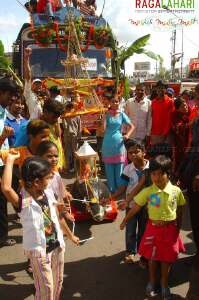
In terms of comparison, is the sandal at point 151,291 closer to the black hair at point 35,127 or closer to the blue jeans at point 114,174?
the black hair at point 35,127

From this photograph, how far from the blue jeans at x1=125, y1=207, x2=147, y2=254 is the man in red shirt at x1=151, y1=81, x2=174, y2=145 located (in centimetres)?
275

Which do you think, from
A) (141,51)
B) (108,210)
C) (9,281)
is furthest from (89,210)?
(141,51)

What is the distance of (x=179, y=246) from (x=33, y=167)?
1478mm

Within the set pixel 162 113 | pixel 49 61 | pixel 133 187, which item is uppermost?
pixel 49 61

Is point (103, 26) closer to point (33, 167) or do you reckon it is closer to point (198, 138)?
point (198, 138)

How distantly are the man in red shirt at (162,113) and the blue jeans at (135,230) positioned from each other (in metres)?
2.75

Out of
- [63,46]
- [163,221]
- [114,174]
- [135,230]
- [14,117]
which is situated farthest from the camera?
[63,46]

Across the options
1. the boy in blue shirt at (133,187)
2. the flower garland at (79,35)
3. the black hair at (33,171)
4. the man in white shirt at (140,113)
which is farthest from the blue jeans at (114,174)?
the flower garland at (79,35)

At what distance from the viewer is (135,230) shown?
143 inches

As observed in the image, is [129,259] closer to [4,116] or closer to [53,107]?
[53,107]

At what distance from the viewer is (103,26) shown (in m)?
9.00

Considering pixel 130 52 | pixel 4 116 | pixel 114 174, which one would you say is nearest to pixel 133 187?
pixel 4 116

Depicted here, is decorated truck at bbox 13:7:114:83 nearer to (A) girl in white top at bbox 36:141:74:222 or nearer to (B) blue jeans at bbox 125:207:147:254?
(B) blue jeans at bbox 125:207:147:254

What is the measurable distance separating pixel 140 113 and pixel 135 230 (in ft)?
10.0
